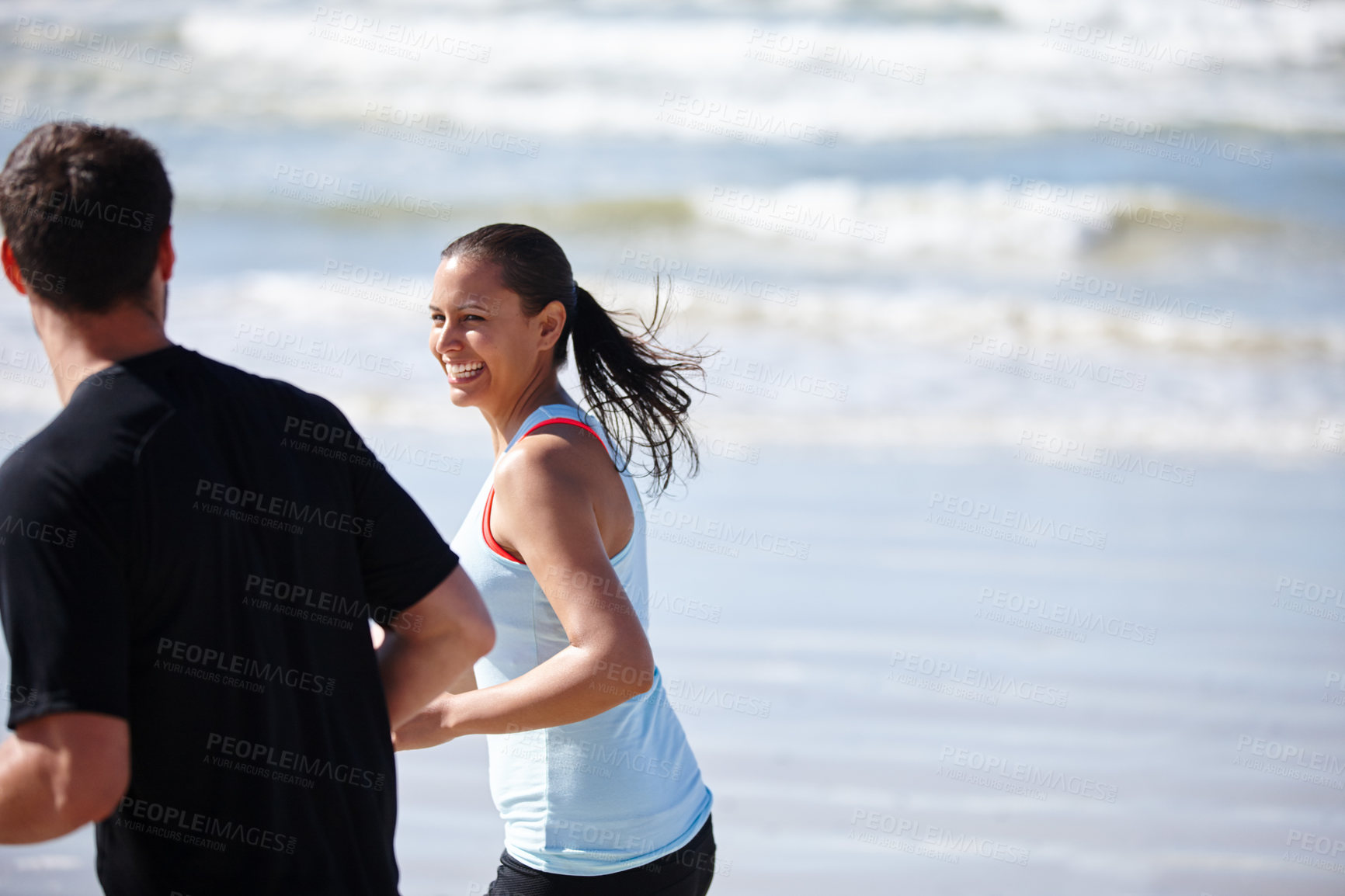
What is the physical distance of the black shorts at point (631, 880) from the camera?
2.19 meters

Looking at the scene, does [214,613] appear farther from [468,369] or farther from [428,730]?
[468,369]

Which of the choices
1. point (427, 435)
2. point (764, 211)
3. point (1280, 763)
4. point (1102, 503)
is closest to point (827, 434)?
point (1102, 503)

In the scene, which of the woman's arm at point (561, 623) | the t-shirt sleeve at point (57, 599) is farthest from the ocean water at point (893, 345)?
the t-shirt sleeve at point (57, 599)

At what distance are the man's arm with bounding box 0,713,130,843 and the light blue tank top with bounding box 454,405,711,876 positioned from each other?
A: 34.9 inches

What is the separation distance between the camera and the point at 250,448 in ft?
5.04

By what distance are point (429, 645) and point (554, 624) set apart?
1.42 ft

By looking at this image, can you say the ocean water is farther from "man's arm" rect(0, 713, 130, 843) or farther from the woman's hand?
"man's arm" rect(0, 713, 130, 843)

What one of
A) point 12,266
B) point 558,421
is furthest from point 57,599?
point 558,421

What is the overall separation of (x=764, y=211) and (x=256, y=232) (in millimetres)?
6843

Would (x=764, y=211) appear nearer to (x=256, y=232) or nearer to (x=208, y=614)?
(x=256, y=232)

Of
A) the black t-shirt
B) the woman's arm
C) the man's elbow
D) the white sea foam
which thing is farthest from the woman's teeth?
the white sea foam

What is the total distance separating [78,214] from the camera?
1453mm

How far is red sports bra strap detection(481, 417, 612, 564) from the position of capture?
216 cm

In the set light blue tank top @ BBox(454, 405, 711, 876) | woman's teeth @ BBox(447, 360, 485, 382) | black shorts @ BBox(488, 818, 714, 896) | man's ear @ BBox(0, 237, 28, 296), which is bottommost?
black shorts @ BBox(488, 818, 714, 896)
